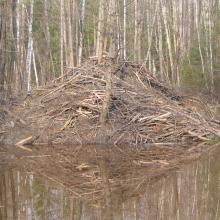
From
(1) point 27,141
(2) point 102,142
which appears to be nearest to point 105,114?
(2) point 102,142

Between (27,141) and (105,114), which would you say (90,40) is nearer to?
(105,114)

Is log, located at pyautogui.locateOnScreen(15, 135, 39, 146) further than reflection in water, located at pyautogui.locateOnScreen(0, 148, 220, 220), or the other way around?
log, located at pyautogui.locateOnScreen(15, 135, 39, 146)

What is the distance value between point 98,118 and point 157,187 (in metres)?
5.53

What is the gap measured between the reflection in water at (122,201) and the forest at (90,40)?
833 cm

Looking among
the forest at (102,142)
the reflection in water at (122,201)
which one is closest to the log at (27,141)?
the forest at (102,142)

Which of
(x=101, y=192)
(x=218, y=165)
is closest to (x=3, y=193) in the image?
(x=101, y=192)

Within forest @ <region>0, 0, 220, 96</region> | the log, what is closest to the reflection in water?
the log

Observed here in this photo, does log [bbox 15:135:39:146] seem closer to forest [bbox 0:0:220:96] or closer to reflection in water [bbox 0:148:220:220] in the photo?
forest [bbox 0:0:220:96]

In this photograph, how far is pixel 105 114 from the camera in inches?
492

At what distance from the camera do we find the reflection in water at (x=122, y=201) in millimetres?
6094

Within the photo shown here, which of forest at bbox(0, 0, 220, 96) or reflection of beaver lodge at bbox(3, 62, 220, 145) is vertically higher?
forest at bbox(0, 0, 220, 96)

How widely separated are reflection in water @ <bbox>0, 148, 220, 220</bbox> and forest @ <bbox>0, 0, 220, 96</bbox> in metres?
8.33

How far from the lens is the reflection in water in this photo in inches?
240

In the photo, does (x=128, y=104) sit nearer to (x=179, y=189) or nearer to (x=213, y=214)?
(x=179, y=189)
